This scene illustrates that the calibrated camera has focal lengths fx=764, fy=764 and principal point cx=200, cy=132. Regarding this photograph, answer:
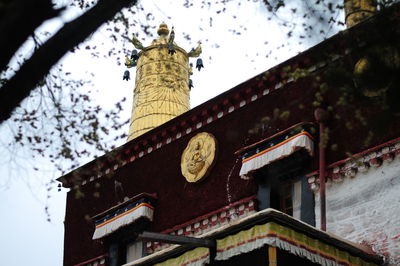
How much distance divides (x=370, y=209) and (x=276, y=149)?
2.10m

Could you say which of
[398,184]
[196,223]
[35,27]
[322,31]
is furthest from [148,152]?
[35,27]

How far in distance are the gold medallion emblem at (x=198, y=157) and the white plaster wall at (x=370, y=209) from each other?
3.11 meters

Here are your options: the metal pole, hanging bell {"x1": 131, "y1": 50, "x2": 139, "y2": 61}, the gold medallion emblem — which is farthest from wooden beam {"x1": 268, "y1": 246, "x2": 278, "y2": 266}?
hanging bell {"x1": 131, "y1": 50, "x2": 139, "y2": 61}

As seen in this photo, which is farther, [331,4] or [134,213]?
[134,213]

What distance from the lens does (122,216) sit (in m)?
16.0

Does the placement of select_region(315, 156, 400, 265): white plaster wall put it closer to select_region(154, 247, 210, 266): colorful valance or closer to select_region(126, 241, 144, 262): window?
select_region(154, 247, 210, 266): colorful valance

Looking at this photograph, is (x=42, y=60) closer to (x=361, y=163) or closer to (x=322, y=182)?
(x=361, y=163)

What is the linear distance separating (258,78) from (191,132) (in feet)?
7.09

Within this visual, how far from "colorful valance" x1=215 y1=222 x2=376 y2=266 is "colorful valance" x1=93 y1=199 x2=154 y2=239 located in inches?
202

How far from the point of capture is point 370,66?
793cm

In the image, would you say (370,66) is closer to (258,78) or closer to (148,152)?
(258,78)

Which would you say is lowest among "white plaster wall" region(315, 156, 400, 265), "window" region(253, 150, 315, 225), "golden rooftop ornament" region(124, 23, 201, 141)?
"white plaster wall" region(315, 156, 400, 265)

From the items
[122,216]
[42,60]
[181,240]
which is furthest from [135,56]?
[42,60]

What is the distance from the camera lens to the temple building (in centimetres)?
915
